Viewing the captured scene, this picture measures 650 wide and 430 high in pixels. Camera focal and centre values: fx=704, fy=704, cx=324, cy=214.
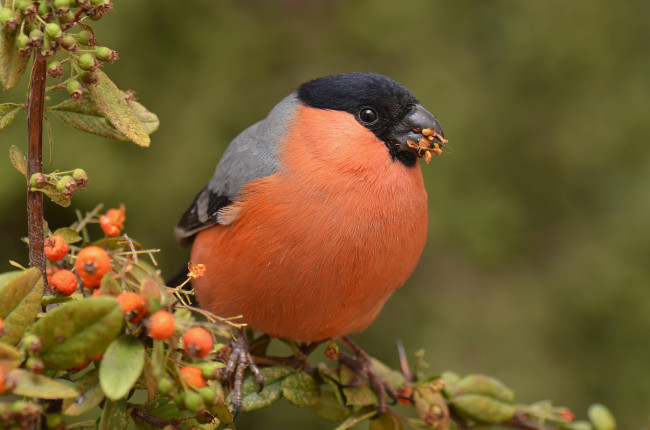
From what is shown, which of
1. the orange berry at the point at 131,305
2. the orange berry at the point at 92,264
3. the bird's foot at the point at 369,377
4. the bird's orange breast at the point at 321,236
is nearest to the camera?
the orange berry at the point at 131,305

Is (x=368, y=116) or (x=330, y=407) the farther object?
(x=368, y=116)

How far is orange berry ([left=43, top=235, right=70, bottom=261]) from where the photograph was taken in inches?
57.2

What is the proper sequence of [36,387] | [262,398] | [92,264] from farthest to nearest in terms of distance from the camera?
[262,398]
[92,264]
[36,387]

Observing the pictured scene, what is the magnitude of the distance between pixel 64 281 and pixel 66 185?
187 mm

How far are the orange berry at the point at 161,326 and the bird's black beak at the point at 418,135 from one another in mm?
1309

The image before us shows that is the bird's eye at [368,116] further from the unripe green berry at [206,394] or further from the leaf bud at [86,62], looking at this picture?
the unripe green berry at [206,394]

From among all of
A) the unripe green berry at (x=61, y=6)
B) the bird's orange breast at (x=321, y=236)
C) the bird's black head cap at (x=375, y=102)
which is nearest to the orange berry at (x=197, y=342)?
the unripe green berry at (x=61, y=6)

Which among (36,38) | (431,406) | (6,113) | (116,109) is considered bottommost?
(431,406)

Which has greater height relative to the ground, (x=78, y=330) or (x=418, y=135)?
(x=418, y=135)

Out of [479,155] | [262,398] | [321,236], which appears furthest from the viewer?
[479,155]

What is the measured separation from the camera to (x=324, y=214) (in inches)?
84.2

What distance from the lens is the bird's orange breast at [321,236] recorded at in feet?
7.04

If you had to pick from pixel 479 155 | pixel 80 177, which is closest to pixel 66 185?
pixel 80 177

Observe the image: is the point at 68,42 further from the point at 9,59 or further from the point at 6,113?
the point at 6,113
